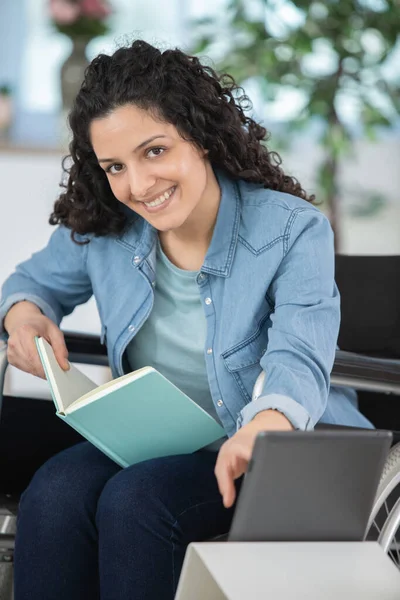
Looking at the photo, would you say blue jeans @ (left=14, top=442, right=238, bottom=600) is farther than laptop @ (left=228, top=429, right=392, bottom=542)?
Yes

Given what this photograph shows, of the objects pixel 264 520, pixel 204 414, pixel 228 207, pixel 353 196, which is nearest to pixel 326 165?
pixel 353 196

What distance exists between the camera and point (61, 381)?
133 cm

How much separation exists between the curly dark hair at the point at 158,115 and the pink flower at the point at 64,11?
167 cm

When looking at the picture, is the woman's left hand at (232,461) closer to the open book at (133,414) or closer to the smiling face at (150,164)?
the open book at (133,414)

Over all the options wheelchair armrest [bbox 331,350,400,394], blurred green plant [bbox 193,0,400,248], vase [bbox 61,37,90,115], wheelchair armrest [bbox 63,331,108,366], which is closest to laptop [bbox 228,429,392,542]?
wheelchair armrest [bbox 331,350,400,394]

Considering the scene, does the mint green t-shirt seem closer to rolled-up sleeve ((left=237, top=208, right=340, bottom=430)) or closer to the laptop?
rolled-up sleeve ((left=237, top=208, right=340, bottom=430))

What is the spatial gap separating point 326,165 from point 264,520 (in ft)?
7.47

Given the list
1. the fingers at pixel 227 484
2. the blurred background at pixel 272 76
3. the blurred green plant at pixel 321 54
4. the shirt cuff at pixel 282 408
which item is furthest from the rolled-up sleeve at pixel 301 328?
the blurred green plant at pixel 321 54

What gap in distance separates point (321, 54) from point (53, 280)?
168 centimetres

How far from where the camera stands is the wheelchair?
4.51 feet

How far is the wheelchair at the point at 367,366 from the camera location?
138 cm

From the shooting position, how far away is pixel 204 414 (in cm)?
126

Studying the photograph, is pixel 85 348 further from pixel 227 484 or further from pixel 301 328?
pixel 227 484

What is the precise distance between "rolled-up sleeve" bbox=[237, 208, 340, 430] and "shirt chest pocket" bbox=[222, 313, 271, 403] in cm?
5
